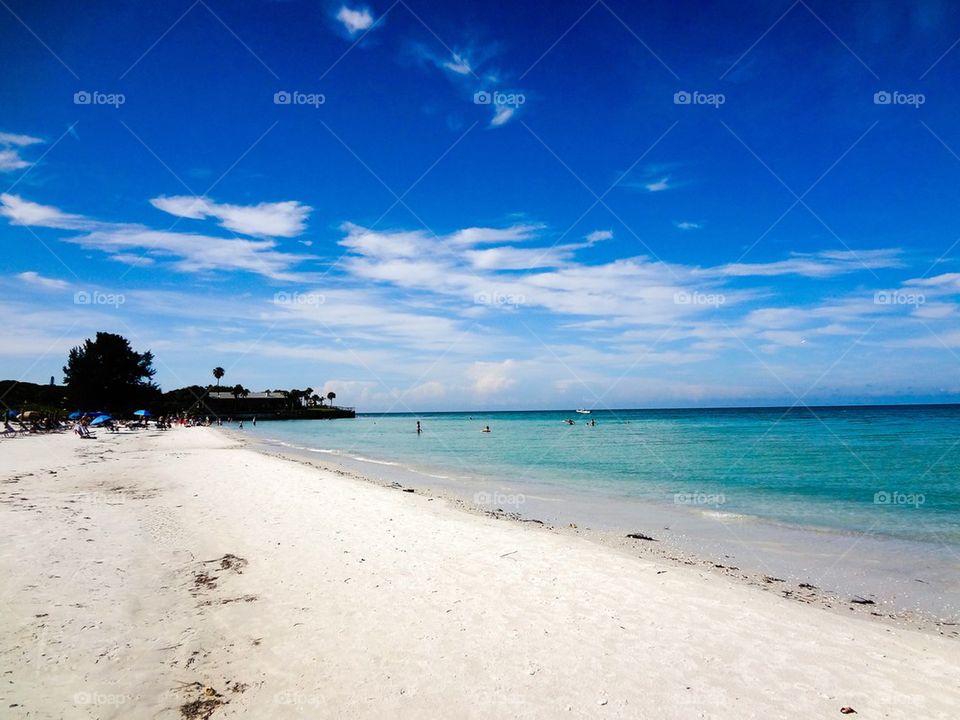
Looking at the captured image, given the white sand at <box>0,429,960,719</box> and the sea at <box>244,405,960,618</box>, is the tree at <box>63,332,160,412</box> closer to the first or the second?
the sea at <box>244,405,960,618</box>

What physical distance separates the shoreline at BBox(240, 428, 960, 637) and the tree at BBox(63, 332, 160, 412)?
7627cm

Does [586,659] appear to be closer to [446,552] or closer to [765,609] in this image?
[765,609]

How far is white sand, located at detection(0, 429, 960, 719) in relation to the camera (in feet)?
15.5

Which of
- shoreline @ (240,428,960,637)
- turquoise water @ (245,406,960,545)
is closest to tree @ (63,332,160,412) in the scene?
turquoise water @ (245,406,960,545)

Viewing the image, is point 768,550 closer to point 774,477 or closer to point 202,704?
point 202,704

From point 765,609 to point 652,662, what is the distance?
2942 mm

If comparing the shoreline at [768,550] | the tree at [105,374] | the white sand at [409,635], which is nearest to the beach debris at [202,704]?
the white sand at [409,635]

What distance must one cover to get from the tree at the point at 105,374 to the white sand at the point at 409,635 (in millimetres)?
76580

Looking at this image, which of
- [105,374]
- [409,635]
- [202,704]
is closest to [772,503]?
[409,635]

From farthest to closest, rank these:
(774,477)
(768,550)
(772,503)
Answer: (774,477) → (772,503) → (768,550)

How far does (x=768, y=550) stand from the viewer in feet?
37.7

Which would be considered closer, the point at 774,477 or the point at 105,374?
the point at 774,477

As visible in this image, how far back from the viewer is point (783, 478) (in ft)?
78.3

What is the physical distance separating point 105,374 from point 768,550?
287 ft
